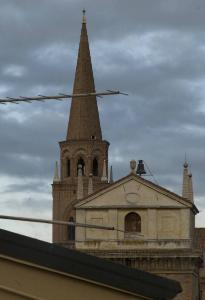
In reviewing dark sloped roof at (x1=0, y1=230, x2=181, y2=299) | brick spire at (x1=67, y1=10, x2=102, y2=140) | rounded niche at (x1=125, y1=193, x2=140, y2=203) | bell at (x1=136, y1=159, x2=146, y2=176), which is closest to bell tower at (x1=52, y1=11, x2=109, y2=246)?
brick spire at (x1=67, y1=10, x2=102, y2=140)

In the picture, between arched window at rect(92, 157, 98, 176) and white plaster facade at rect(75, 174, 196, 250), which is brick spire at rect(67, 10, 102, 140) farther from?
white plaster facade at rect(75, 174, 196, 250)

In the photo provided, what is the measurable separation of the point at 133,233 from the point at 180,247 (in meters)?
3.25

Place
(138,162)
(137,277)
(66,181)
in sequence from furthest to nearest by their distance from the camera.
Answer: (66,181) < (138,162) < (137,277)

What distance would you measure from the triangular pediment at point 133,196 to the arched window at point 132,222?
0.68 m

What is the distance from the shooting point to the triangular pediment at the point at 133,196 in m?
61.2

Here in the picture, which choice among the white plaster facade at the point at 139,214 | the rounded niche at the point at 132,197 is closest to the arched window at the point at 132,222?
the white plaster facade at the point at 139,214

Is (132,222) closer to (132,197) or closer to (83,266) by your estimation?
(132,197)

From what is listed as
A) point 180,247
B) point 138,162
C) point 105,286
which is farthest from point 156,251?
point 105,286

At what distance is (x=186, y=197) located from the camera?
202 ft

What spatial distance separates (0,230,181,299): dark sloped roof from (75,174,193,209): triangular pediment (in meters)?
50.6

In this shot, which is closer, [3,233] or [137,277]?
[3,233]

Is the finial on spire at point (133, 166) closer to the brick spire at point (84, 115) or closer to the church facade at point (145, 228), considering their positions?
the church facade at point (145, 228)

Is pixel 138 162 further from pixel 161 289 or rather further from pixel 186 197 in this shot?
pixel 161 289

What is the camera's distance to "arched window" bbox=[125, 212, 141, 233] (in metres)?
60.9
